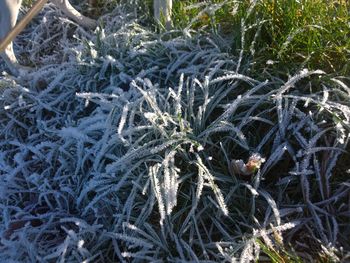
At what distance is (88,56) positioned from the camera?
2777 mm

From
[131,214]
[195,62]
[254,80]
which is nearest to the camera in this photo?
[131,214]

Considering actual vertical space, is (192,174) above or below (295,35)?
below

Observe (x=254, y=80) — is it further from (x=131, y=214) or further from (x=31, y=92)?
(x=31, y=92)

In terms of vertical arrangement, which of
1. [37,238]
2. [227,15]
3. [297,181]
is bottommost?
[37,238]

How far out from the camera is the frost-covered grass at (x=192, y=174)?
6.19 feet

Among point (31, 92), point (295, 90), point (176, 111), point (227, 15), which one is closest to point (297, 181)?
point (295, 90)

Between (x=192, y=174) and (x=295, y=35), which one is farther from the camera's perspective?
(x=295, y=35)

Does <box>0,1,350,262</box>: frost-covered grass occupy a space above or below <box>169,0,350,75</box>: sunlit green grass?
below

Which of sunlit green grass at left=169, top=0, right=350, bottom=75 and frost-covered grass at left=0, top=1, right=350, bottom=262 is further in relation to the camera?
sunlit green grass at left=169, top=0, right=350, bottom=75

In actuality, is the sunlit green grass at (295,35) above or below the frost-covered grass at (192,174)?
above

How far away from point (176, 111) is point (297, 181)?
1.98 feet

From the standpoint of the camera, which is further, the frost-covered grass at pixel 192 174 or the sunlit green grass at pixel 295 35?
the sunlit green grass at pixel 295 35

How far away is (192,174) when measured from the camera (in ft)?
6.57

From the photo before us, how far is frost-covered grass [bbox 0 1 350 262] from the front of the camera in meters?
1.89
